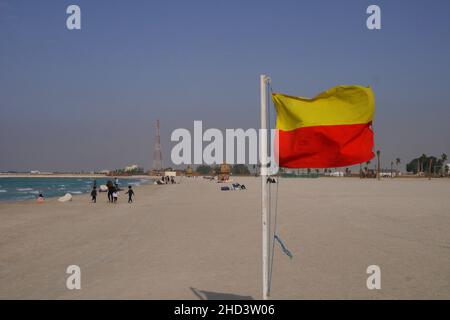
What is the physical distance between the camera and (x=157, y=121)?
181500 mm

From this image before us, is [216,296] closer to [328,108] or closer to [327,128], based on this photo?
[327,128]

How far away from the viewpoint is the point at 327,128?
6438mm

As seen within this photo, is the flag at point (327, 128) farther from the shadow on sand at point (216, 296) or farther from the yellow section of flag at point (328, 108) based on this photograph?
the shadow on sand at point (216, 296)

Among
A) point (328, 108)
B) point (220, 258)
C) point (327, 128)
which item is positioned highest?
point (328, 108)

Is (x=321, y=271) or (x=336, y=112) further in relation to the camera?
(x=321, y=271)

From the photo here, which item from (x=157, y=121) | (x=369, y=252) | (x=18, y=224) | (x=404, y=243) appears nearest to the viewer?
(x=369, y=252)

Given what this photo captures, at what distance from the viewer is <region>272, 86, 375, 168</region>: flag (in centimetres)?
634

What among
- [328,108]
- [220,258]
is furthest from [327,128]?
[220,258]

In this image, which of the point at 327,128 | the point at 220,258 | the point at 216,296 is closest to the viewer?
the point at 327,128

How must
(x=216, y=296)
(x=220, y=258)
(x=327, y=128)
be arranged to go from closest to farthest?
1. (x=327, y=128)
2. (x=216, y=296)
3. (x=220, y=258)

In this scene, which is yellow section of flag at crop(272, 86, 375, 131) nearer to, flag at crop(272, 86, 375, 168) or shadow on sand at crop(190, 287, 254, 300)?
flag at crop(272, 86, 375, 168)
